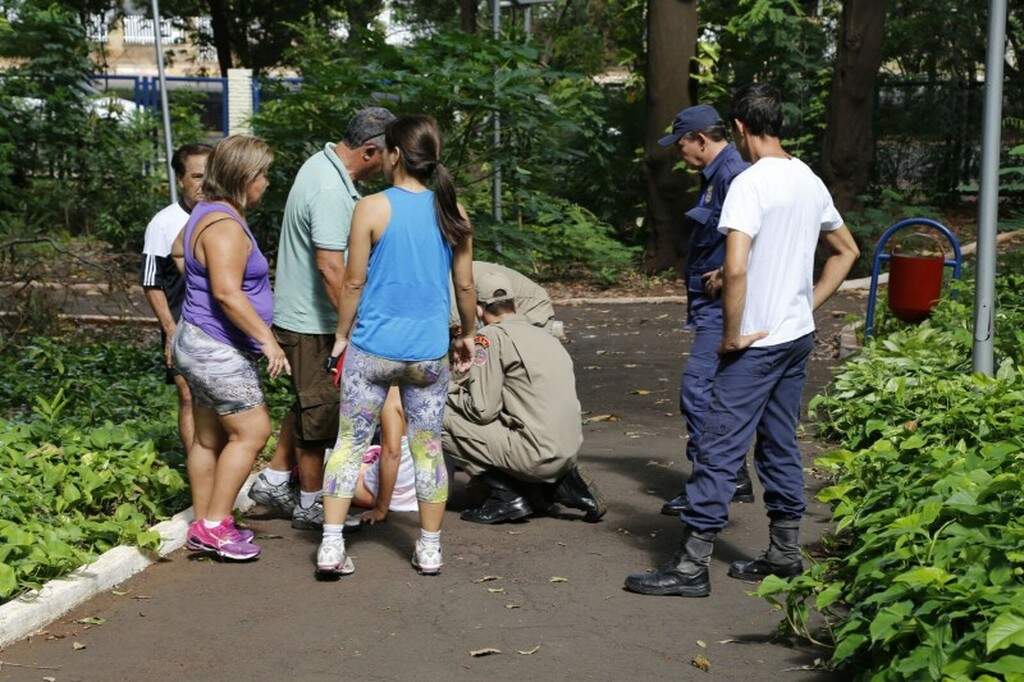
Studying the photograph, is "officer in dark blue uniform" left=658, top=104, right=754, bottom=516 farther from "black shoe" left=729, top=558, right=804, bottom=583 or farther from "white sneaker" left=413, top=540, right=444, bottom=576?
"white sneaker" left=413, top=540, right=444, bottom=576

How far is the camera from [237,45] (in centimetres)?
4031

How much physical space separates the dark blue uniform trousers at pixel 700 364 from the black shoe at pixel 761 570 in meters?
1.04

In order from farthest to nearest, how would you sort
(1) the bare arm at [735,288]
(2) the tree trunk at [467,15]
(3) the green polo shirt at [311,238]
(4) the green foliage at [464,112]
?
(2) the tree trunk at [467,15] < (4) the green foliage at [464,112] < (3) the green polo shirt at [311,238] < (1) the bare arm at [735,288]

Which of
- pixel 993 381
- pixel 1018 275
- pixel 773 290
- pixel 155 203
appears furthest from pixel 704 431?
pixel 155 203

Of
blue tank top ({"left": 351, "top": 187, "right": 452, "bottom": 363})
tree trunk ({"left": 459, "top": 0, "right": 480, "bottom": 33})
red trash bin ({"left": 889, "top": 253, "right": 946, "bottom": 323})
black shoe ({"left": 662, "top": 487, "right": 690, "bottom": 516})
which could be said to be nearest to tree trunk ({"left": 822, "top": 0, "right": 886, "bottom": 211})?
tree trunk ({"left": 459, "top": 0, "right": 480, "bottom": 33})

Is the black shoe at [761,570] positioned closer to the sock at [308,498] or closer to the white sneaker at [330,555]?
the white sneaker at [330,555]

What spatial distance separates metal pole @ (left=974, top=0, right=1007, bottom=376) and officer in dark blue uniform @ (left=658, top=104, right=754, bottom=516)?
124cm

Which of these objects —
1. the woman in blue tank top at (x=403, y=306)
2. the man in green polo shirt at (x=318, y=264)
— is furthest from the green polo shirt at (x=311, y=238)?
the woman in blue tank top at (x=403, y=306)

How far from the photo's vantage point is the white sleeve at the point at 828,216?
231 inches

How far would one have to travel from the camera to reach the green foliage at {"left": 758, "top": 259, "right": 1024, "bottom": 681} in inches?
162

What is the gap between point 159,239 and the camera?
7172 mm

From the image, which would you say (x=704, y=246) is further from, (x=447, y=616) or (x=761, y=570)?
(x=447, y=616)

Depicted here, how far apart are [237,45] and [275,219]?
28545 millimetres

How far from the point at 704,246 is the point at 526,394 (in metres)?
1.12
